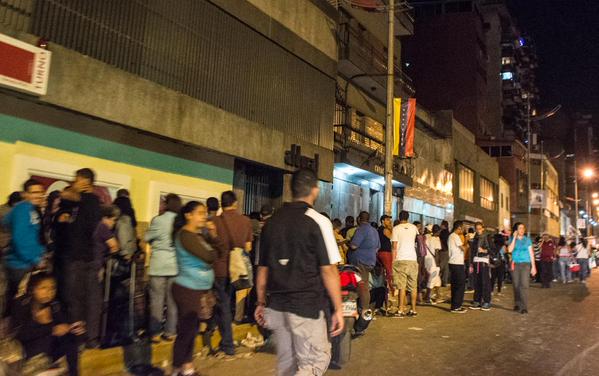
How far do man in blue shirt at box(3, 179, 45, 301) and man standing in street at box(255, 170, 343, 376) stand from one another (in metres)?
2.75

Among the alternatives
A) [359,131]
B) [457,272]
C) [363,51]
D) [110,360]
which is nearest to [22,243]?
[110,360]

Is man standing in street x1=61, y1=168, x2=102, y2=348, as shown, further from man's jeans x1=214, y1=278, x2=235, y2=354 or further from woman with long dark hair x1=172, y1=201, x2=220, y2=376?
man's jeans x1=214, y1=278, x2=235, y2=354

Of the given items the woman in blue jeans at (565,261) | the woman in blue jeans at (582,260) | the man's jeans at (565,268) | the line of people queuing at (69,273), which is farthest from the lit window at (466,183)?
the line of people queuing at (69,273)

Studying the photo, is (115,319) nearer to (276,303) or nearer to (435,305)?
(276,303)

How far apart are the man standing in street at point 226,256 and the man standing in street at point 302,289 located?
2.92 metres

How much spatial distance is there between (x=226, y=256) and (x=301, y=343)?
3.20 metres

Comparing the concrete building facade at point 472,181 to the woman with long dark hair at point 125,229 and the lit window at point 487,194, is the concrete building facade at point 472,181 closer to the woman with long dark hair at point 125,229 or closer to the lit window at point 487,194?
the lit window at point 487,194

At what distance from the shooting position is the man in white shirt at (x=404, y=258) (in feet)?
33.6

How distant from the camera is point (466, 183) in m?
32.8

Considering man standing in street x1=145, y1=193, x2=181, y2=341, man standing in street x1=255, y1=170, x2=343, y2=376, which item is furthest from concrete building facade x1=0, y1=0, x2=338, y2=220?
man standing in street x1=255, y1=170, x2=343, y2=376

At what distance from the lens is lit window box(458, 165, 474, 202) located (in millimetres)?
31562

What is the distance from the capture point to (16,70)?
6996mm

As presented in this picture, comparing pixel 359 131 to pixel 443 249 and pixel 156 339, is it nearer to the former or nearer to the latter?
pixel 443 249

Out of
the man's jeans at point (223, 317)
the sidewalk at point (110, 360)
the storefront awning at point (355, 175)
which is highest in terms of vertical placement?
the storefront awning at point (355, 175)
